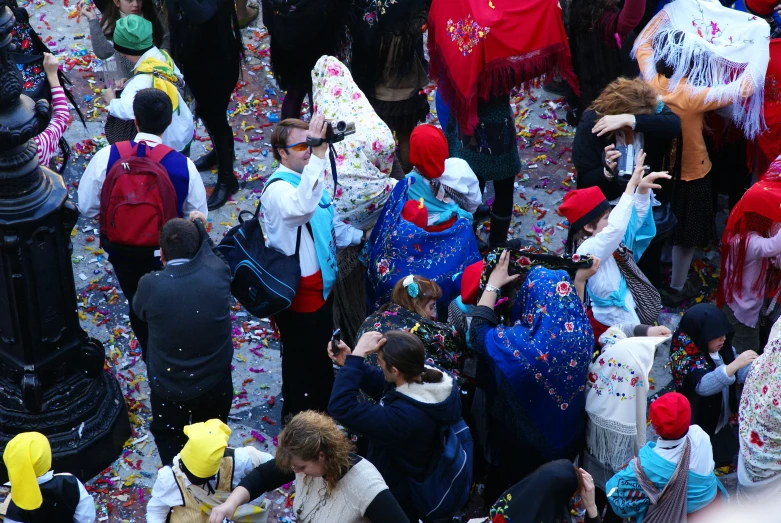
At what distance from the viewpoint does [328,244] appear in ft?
18.4

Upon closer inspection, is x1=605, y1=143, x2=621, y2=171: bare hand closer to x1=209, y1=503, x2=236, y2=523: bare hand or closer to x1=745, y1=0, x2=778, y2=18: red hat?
x1=745, y1=0, x2=778, y2=18: red hat

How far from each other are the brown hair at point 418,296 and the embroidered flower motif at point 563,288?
2.38 feet

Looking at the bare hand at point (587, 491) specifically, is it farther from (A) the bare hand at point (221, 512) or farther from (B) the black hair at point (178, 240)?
(B) the black hair at point (178, 240)

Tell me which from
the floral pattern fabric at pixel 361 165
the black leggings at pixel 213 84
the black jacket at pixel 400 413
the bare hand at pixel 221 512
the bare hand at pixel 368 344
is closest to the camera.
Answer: the bare hand at pixel 221 512

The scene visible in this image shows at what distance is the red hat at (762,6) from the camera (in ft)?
23.0

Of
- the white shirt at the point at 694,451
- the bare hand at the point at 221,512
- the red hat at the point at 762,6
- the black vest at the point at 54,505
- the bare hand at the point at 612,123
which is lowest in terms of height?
the black vest at the point at 54,505

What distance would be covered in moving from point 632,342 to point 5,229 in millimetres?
3168

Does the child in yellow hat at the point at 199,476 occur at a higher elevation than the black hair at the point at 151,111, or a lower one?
lower

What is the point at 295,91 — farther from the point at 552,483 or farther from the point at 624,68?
the point at 552,483

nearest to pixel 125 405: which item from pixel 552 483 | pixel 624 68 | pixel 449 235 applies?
pixel 449 235

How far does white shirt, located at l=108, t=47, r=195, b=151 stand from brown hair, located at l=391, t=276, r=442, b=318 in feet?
6.98

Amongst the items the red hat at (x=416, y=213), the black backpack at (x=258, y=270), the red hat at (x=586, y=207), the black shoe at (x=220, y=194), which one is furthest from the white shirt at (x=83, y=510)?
the black shoe at (x=220, y=194)

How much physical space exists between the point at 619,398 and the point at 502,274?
82cm

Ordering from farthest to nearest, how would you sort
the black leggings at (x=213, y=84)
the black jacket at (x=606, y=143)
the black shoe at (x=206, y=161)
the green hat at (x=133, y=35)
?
the black shoe at (x=206, y=161), the black leggings at (x=213, y=84), the green hat at (x=133, y=35), the black jacket at (x=606, y=143)
